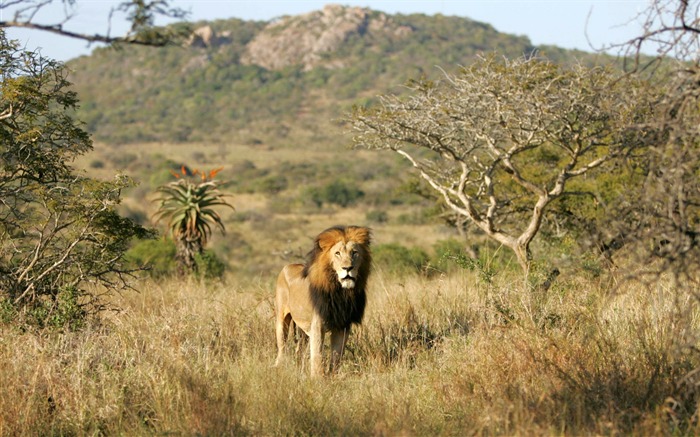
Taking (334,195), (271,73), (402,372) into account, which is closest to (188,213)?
(402,372)

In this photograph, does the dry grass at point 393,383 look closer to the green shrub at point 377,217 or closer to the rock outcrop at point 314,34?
the green shrub at point 377,217

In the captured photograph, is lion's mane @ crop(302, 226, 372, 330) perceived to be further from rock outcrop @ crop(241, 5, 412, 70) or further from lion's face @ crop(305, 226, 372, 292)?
rock outcrop @ crop(241, 5, 412, 70)

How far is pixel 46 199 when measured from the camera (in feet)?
30.7

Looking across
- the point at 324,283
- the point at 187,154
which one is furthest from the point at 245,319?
the point at 187,154

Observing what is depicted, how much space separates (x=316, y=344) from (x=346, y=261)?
93 centimetres

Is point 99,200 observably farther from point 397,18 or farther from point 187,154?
point 397,18

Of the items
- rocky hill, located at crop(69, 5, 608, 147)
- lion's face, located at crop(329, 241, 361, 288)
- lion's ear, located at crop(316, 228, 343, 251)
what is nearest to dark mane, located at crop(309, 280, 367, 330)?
lion's face, located at crop(329, 241, 361, 288)

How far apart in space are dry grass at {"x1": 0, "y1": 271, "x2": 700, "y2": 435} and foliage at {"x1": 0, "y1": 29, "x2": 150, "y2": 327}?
0.94 metres

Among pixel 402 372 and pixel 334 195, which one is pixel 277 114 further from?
pixel 402 372

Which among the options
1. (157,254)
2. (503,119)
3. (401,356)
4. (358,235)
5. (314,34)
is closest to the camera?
(358,235)

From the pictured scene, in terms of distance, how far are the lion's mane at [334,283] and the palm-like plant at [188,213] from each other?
8.72m

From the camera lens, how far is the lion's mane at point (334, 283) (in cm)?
838

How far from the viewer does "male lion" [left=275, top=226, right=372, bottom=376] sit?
8.26 metres

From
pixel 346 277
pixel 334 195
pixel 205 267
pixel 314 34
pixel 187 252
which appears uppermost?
pixel 314 34
